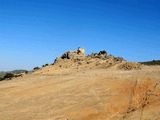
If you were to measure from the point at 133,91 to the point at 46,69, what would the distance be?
20.7 meters

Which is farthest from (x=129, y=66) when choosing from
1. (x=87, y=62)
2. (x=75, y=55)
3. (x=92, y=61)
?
(x=75, y=55)

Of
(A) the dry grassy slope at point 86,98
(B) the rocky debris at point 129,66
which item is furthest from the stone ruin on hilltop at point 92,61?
(A) the dry grassy slope at point 86,98

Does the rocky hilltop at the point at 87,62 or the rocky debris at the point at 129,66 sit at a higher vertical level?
the rocky hilltop at the point at 87,62

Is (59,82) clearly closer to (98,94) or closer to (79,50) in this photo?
(98,94)

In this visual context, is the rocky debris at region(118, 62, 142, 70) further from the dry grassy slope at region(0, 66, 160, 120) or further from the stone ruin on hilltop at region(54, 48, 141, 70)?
the dry grassy slope at region(0, 66, 160, 120)

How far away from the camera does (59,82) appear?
3073 centimetres

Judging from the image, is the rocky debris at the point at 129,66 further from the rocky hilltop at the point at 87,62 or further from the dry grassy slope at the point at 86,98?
the dry grassy slope at the point at 86,98

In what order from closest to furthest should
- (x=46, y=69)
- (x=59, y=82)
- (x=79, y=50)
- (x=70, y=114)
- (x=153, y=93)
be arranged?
(x=70, y=114), (x=153, y=93), (x=59, y=82), (x=46, y=69), (x=79, y=50)

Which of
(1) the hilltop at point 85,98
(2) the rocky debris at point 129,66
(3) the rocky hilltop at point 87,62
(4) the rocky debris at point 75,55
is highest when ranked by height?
(4) the rocky debris at point 75,55

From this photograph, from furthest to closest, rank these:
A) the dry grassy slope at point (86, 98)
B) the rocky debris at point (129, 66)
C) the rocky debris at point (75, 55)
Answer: the rocky debris at point (75, 55) < the rocky debris at point (129, 66) < the dry grassy slope at point (86, 98)

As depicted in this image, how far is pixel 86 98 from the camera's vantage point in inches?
992

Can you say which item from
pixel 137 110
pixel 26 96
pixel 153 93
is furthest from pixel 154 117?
pixel 26 96

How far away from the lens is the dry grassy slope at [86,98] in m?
22.0

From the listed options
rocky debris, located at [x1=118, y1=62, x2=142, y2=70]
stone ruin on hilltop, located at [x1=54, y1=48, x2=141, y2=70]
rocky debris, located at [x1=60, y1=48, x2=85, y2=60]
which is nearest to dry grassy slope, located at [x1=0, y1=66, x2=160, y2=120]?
rocky debris, located at [x1=118, y1=62, x2=142, y2=70]
